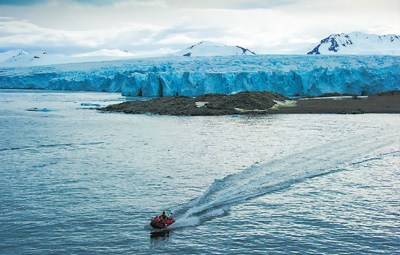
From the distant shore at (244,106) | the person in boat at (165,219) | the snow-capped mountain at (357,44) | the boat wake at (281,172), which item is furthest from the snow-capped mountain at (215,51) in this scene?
the person in boat at (165,219)

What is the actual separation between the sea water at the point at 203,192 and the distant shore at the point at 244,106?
41.1 feet

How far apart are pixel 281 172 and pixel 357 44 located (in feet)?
318

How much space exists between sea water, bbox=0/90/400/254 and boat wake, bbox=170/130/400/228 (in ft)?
0.12

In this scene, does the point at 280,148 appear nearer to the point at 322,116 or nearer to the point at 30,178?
the point at 30,178

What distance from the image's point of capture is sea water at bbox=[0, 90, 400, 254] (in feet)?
31.1

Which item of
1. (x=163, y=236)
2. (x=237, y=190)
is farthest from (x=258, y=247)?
(x=237, y=190)

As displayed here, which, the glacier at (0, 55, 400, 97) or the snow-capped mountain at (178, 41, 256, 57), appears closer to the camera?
the glacier at (0, 55, 400, 97)

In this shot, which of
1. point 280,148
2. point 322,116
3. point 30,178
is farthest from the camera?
point 322,116

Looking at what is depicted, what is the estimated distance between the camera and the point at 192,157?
1805cm

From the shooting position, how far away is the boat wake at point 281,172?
1141 centimetres

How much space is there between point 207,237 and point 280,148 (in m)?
10.6

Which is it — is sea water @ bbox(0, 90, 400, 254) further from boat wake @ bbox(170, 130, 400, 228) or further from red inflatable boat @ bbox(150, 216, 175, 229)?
red inflatable boat @ bbox(150, 216, 175, 229)

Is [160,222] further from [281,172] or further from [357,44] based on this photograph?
[357,44]

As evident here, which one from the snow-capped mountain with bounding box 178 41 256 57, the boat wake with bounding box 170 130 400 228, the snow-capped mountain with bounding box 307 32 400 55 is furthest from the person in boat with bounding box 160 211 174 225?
the snow-capped mountain with bounding box 178 41 256 57
